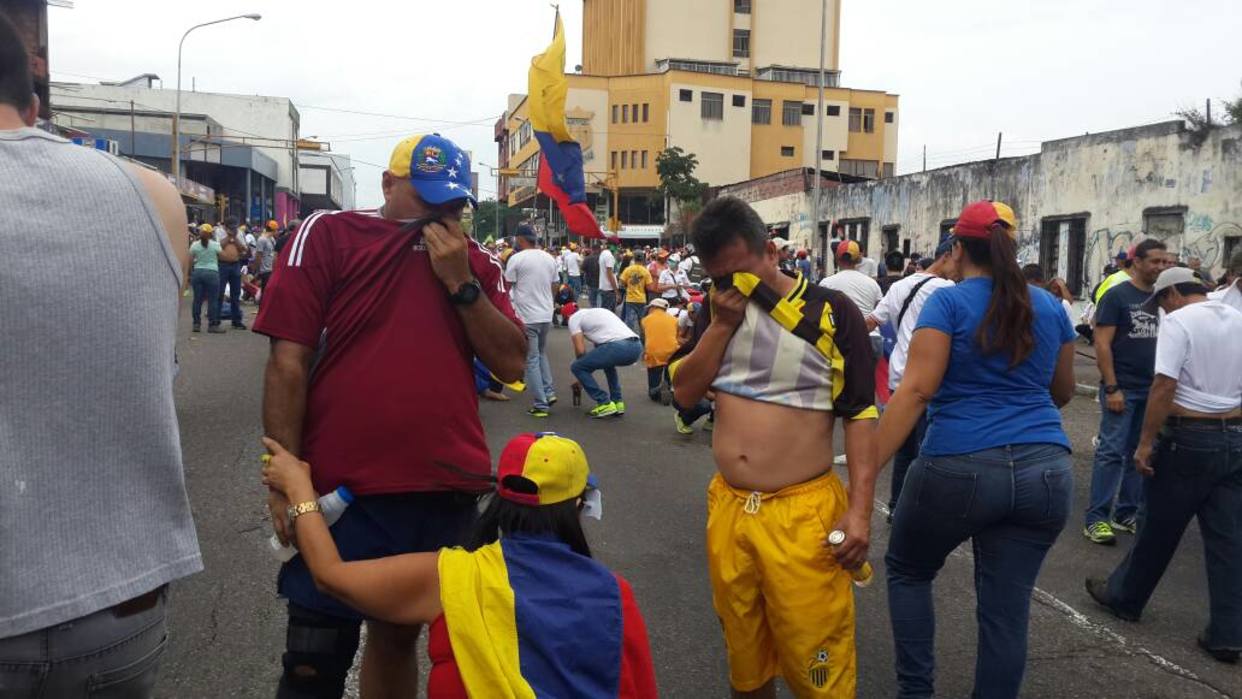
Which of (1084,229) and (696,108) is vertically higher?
(696,108)

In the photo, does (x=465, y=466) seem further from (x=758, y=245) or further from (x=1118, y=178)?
(x=1118, y=178)

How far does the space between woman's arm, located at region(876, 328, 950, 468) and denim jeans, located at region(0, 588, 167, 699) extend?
2.35 meters

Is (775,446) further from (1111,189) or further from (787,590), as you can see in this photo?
(1111,189)

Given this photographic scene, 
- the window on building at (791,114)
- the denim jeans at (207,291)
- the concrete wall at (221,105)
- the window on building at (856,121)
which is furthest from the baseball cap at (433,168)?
the window on building at (856,121)

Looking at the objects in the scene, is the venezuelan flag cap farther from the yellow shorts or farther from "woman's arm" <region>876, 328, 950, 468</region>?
"woman's arm" <region>876, 328, 950, 468</region>

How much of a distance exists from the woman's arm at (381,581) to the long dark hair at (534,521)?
0.16m

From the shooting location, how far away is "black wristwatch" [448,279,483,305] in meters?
2.71

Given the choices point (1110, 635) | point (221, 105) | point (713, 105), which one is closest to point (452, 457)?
point (1110, 635)

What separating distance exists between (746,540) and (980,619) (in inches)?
37.2

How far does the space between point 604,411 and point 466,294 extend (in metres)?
7.67

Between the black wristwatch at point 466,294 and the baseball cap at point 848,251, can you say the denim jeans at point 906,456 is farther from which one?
the black wristwatch at point 466,294

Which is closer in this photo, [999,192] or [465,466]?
[465,466]

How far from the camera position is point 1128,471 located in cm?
654

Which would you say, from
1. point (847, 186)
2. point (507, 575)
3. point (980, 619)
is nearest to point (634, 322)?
point (980, 619)
